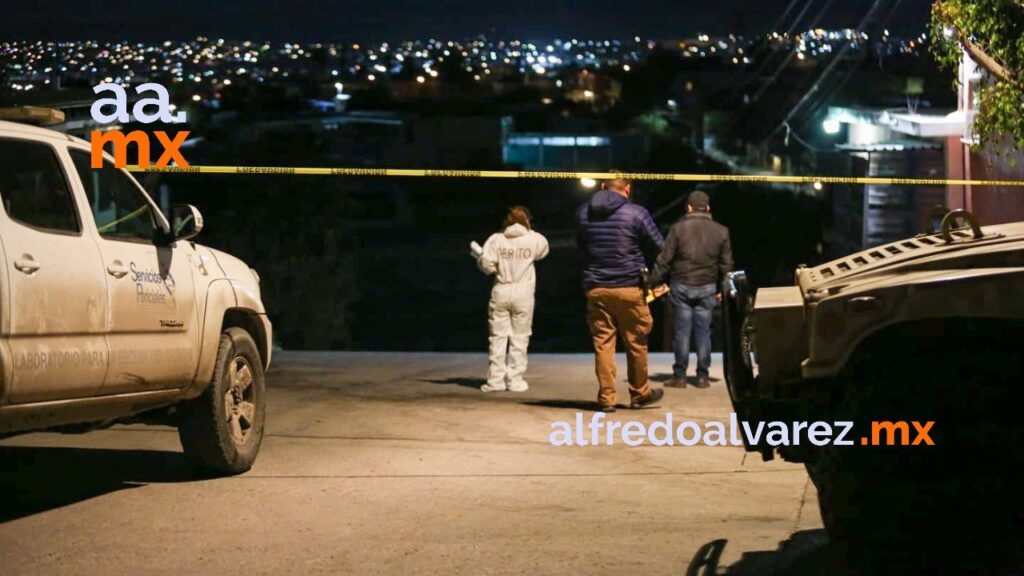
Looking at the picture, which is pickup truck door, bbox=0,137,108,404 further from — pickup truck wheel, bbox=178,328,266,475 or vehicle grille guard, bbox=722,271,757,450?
vehicle grille guard, bbox=722,271,757,450

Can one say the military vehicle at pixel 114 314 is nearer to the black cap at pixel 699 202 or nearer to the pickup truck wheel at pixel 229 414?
the pickup truck wheel at pixel 229 414

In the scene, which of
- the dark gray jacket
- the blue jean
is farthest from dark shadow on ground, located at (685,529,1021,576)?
the dark gray jacket

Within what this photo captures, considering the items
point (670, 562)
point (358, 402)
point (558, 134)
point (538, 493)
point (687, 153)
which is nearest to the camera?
point (670, 562)

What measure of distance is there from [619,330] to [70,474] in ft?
15.3

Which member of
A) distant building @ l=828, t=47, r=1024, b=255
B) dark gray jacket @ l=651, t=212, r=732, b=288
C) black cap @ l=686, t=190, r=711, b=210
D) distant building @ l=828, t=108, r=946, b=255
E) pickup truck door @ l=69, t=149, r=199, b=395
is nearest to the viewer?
pickup truck door @ l=69, t=149, r=199, b=395

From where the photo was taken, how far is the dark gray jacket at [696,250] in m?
13.2

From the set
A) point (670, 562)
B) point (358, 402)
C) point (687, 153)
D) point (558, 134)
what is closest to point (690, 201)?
point (358, 402)

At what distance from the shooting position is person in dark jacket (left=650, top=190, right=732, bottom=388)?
1326 cm

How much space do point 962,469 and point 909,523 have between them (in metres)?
0.25

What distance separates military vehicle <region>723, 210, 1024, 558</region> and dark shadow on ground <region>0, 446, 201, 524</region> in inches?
169

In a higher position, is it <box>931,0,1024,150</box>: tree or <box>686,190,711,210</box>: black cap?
<box>931,0,1024,150</box>: tree

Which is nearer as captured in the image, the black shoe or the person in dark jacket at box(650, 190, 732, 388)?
the black shoe

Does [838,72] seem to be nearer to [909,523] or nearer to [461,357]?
[461,357]

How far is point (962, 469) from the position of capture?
4969 millimetres
